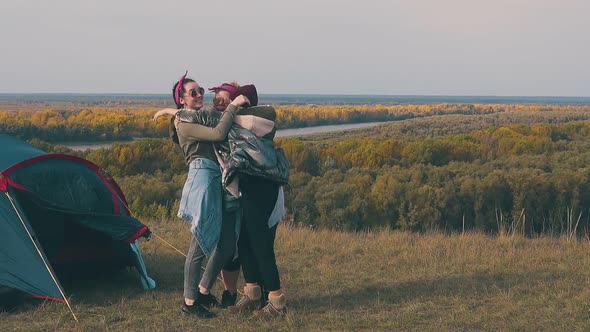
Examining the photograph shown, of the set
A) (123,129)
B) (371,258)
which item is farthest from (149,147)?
(371,258)

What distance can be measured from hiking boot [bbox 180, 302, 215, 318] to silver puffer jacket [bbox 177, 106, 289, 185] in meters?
1.16

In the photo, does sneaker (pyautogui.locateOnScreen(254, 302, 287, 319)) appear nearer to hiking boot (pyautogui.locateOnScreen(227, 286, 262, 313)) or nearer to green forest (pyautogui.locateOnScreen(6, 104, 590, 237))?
hiking boot (pyautogui.locateOnScreen(227, 286, 262, 313))

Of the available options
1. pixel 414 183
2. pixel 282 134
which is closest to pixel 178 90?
pixel 414 183

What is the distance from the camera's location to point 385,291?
22.0ft

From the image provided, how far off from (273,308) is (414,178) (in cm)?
2709

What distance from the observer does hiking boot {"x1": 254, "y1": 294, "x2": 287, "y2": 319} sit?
222 inches

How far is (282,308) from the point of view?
567 centimetres

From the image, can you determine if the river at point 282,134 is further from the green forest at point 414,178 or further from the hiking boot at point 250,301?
the hiking boot at point 250,301

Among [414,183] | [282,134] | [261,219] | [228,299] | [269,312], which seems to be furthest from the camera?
[282,134]

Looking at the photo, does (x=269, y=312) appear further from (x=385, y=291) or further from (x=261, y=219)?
(x=385, y=291)

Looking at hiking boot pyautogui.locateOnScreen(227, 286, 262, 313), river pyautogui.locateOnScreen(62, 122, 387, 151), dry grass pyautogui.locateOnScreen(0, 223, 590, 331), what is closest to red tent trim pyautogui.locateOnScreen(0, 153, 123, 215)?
dry grass pyautogui.locateOnScreen(0, 223, 590, 331)

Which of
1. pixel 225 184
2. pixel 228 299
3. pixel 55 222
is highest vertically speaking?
pixel 225 184

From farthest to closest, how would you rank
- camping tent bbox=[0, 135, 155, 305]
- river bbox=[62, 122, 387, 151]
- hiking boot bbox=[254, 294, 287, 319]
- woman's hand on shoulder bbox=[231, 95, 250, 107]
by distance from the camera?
1. river bbox=[62, 122, 387, 151]
2. camping tent bbox=[0, 135, 155, 305]
3. hiking boot bbox=[254, 294, 287, 319]
4. woman's hand on shoulder bbox=[231, 95, 250, 107]

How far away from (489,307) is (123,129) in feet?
165
